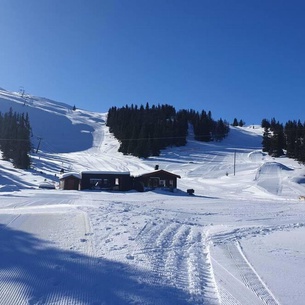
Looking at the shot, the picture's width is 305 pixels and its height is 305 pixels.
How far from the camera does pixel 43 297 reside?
609 centimetres

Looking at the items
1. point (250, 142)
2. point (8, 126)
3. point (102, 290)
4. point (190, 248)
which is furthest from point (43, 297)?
point (250, 142)

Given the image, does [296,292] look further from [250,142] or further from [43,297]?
[250,142]

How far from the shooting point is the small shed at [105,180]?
49500mm

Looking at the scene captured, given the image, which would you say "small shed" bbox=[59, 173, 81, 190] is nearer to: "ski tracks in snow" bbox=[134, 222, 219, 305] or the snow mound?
the snow mound

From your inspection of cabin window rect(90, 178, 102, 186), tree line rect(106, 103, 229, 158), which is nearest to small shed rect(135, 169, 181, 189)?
cabin window rect(90, 178, 102, 186)

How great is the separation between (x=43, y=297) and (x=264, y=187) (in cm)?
5410

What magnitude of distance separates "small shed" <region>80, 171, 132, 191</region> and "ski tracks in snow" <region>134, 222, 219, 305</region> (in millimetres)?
35598

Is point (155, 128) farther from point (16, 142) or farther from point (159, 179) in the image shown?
point (159, 179)

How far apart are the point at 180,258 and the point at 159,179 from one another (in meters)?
44.3

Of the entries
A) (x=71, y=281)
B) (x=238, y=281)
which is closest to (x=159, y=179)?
(x=238, y=281)

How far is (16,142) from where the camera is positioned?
72688mm

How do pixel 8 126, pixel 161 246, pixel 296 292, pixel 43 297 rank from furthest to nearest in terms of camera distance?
pixel 8 126
pixel 161 246
pixel 296 292
pixel 43 297

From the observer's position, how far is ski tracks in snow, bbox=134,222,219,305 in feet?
22.9

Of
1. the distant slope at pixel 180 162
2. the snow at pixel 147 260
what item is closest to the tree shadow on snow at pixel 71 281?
the snow at pixel 147 260
